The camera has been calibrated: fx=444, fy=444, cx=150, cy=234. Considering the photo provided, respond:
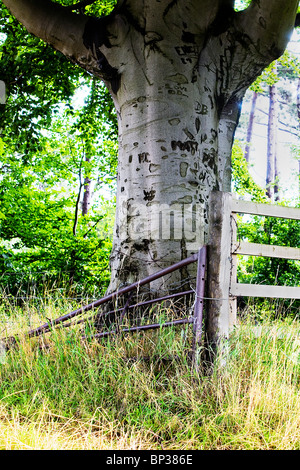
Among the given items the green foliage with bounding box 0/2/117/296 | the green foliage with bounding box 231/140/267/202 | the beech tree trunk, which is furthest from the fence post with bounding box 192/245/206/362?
the green foliage with bounding box 231/140/267/202

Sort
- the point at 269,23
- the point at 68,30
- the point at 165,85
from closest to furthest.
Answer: the point at 165,85
the point at 269,23
the point at 68,30

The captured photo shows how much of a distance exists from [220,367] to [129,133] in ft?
10.3

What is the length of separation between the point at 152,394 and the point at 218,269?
1060 mm

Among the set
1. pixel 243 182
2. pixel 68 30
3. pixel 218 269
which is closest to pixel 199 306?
pixel 218 269

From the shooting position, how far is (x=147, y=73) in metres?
5.41

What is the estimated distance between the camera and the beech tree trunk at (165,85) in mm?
5016

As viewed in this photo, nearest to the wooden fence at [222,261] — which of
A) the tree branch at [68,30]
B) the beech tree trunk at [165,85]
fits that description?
the beech tree trunk at [165,85]

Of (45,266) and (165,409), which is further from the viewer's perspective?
(45,266)

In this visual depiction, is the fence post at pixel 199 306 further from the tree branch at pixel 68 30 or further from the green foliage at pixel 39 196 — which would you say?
the green foliage at pixel 39 196

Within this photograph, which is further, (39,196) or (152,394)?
(39,196)

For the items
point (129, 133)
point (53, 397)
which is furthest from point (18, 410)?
point (129, 133)

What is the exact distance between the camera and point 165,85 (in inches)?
209

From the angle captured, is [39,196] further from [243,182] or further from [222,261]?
[222,261]
